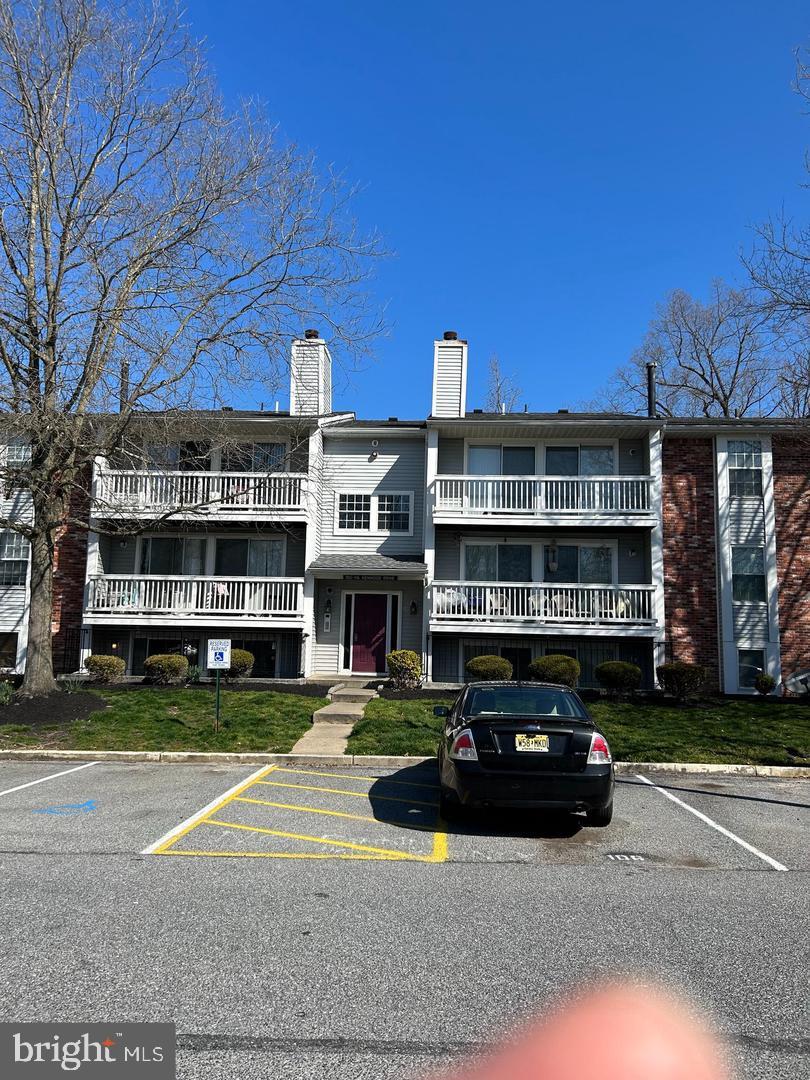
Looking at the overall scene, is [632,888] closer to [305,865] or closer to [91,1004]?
[305,865]

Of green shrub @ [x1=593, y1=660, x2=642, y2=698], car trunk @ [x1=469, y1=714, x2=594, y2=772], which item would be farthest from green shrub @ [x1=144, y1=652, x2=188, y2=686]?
car trunk @ [x1=469, y1=714, x2=594, y2=772]

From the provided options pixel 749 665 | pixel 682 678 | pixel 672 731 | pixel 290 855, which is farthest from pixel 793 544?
pixel 290 855

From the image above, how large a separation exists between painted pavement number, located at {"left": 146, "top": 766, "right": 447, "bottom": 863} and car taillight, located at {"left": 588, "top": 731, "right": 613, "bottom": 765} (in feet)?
5.22

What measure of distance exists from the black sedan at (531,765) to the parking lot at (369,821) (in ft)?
1.40

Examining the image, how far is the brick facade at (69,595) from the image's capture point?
2056cm

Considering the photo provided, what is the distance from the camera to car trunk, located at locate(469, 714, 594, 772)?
6883mm

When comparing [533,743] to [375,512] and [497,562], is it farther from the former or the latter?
[375,512]

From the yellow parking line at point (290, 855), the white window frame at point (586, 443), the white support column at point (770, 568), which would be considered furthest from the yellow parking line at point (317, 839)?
the white support column at point (770, 568)

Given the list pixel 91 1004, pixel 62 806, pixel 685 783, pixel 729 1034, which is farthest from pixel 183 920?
pixel 685 783

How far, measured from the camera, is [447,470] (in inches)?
835

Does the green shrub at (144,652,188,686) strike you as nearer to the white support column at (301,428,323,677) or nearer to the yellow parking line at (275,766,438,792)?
the white support column at (301,428,323,677)

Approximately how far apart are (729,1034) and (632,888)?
7.51ft

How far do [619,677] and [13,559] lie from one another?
1659cm

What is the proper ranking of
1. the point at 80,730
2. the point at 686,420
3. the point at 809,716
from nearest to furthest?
the point at 80,730 < the point at 809,716 < the point at 686,420
